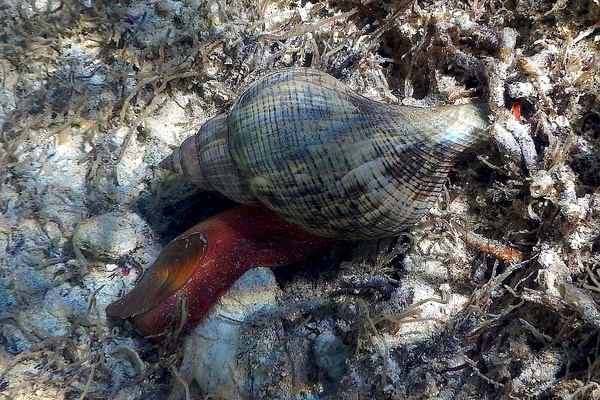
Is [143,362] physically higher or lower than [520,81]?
lower

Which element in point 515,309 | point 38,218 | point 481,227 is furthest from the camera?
point 38,218

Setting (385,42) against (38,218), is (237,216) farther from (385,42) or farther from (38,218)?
(385,42)

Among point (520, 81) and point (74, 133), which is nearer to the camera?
point (520, 81)

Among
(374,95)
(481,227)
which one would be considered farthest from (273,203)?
(481,227)

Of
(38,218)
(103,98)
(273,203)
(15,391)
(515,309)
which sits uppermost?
(103,98)

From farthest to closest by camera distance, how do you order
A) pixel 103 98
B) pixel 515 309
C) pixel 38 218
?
1. pixel 103 98
2. pixel 38 218
3. pixel 515 309
